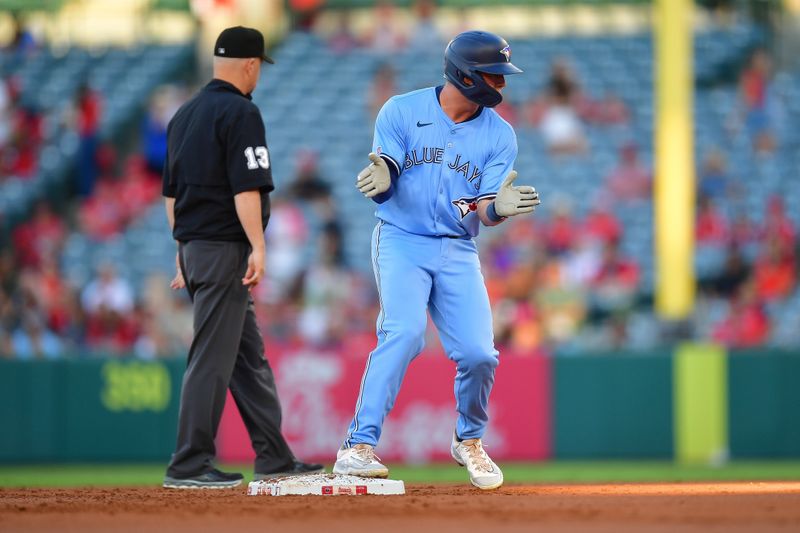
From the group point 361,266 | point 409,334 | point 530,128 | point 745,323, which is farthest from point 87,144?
point 409,334

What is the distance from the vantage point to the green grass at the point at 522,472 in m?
9.37

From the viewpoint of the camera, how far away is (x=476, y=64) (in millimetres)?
6500

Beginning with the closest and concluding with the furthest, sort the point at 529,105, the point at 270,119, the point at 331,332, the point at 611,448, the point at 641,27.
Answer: the point at 611,448
the point at 331,332
the point at 529,105
the point at 270,119
the point at 641,27

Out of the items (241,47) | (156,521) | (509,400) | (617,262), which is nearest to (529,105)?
(617,262)

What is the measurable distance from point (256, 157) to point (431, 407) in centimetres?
543

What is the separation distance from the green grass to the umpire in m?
2.29

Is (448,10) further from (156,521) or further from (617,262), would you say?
(156,521)

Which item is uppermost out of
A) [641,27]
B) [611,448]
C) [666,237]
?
[641,27]

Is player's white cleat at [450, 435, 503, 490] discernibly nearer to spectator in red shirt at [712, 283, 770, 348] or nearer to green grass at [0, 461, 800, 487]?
green grass at [0, 461, 800, 487]

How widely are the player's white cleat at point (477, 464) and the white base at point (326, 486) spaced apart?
0.56 meters

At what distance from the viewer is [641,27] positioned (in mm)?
19547

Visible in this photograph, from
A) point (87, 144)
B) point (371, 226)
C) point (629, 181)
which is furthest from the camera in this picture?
point (87, 144)

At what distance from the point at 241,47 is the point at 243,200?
831mm

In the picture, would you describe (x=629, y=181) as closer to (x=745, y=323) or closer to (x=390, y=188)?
(x=745, y=323)
